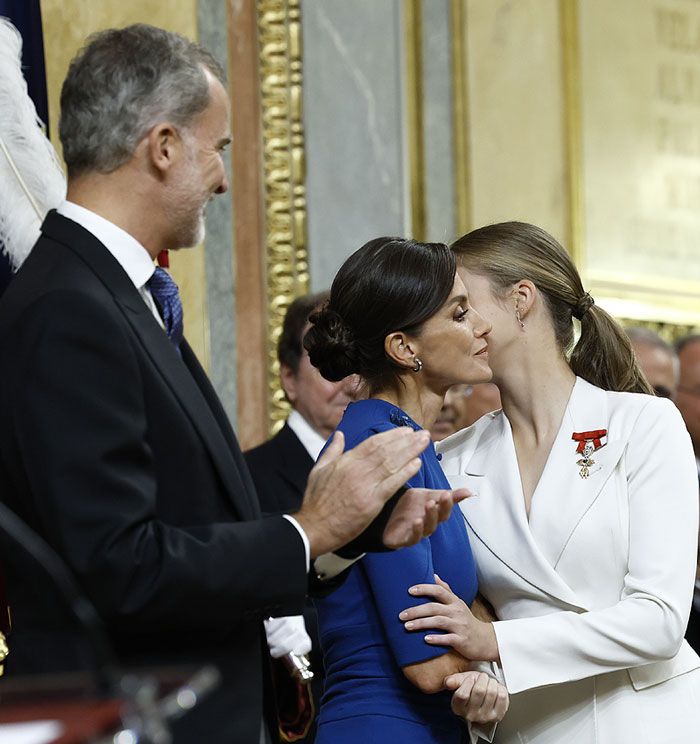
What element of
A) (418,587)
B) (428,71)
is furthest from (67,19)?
(418,587)

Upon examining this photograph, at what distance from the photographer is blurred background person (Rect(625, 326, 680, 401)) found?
600cm

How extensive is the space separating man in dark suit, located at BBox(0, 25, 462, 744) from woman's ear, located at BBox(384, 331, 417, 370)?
539 mm

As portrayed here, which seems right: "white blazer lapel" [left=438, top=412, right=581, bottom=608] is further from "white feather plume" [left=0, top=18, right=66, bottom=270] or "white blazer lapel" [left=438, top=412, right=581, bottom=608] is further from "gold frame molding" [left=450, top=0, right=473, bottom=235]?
"gold frame molding" [left=450, top=0, right=473, bottom=235]

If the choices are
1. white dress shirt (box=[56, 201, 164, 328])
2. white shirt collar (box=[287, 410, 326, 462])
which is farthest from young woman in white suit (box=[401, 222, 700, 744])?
white shirt collar (box=[287, 410, 326, 462])

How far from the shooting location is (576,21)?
267 inches

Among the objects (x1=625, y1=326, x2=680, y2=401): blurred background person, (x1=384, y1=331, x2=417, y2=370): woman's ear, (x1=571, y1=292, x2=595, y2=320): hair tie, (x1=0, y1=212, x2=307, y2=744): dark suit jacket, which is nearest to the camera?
(x1=0, y1=212, x2=307, y2=744): dark suit jacket

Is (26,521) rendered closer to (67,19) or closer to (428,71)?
(67,19)

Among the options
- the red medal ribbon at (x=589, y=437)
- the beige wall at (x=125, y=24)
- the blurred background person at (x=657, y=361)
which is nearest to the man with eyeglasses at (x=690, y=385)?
the blurred background person at (x=657, y=361)

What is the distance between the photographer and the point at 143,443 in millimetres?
2379

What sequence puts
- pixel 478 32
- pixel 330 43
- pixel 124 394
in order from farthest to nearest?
pixel 478 32, pixel 330 43, pixel 124 394

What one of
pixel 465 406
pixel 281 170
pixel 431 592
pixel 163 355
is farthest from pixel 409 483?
pixel 465 406

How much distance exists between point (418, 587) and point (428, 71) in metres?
3.65

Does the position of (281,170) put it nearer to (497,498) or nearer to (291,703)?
(291,703)

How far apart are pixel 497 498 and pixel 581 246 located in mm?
3559
